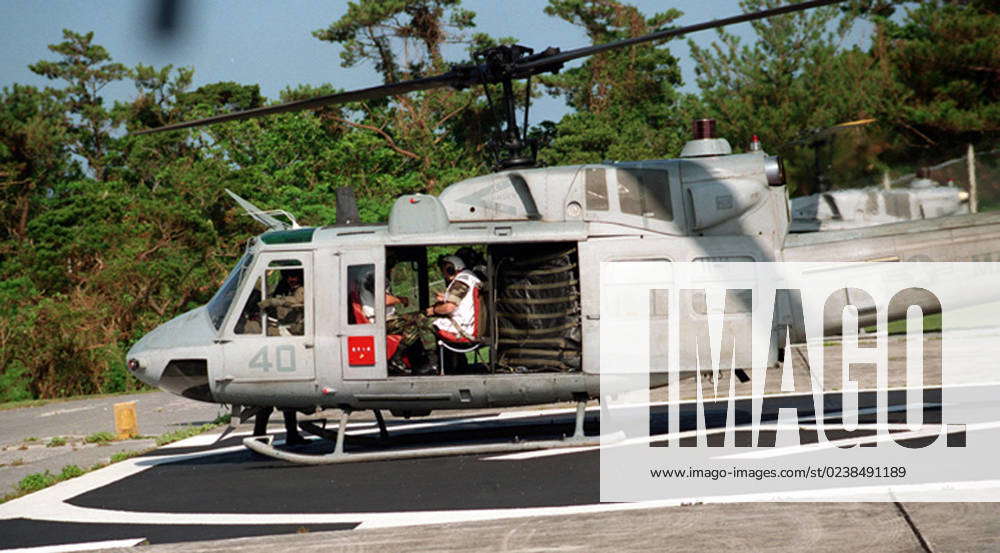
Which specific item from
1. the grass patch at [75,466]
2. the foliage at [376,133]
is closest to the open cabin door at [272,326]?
the grass patch at [75,466]

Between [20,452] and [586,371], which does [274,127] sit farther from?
[586,371]

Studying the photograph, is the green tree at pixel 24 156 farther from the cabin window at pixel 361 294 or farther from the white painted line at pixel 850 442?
the white painted line at pixel 850 442

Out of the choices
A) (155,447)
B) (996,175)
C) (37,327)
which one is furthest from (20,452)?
(37,327)

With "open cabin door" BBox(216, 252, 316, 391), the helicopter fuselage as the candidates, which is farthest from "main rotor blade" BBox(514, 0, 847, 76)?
"open cabin door" BBox(216, 252, 316, 391)

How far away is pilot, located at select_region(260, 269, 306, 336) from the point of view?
996 centimetres

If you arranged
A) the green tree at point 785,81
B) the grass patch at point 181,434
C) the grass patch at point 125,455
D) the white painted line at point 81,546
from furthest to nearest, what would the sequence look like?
the green tree at point 785,81, the grass patch at point 181,434, the grass patch at point 125,455, the white painted line at point 81,546

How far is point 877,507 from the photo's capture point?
21.2 feet

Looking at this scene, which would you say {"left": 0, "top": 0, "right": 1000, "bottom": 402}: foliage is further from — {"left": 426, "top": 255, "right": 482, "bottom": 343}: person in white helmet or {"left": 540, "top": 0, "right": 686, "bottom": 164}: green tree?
{"left": 426, "top": 255, "right": 482, "bottom": 343}: person in white helmet

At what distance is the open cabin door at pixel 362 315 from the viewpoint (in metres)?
9.80

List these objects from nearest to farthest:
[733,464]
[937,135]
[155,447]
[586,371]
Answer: [733,464] < [586,371] < [155,447] < [937,135]

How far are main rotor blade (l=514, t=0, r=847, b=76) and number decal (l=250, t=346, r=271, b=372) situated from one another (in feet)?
11.5

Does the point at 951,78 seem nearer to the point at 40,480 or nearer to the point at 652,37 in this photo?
the point at 652,37

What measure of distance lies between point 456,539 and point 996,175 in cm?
922

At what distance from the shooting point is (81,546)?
7.13 m
